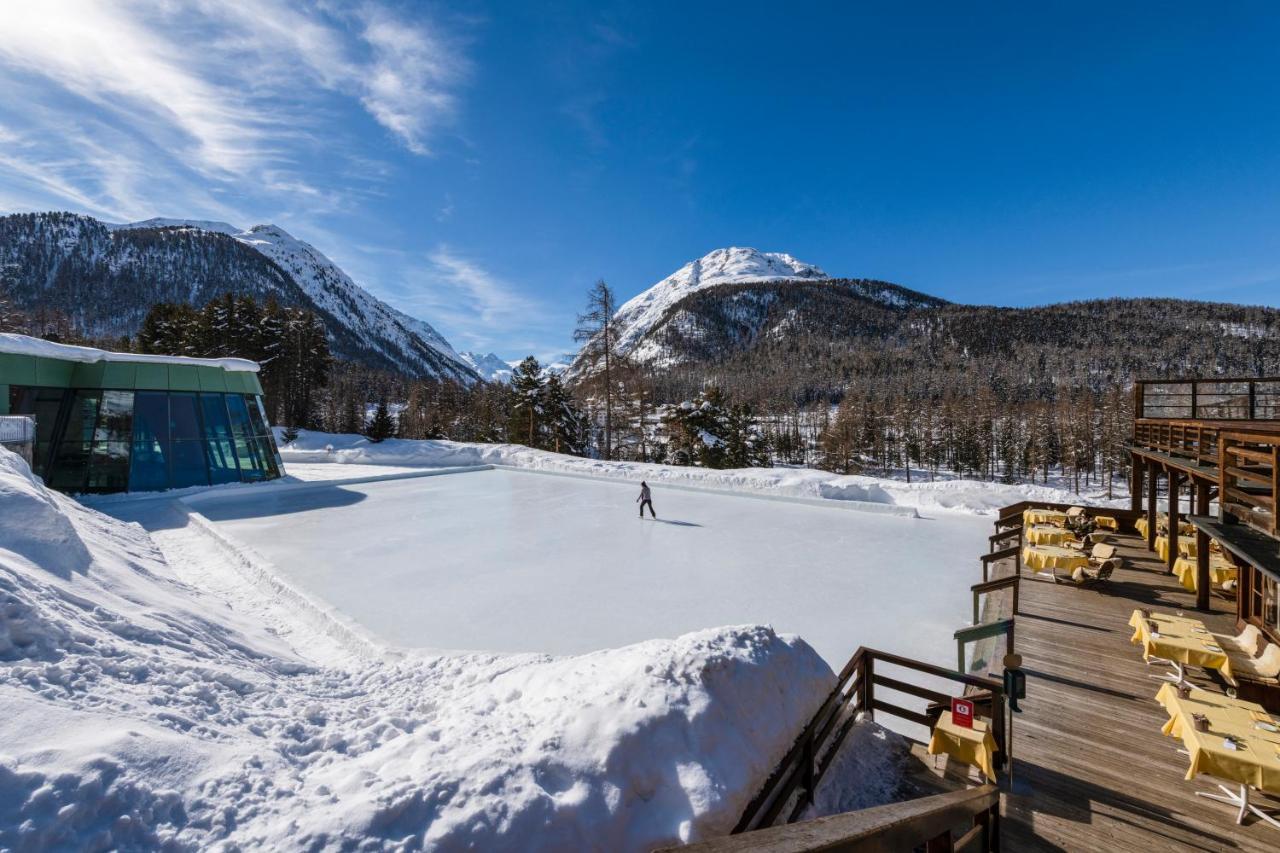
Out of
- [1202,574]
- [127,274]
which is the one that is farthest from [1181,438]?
[127,274]

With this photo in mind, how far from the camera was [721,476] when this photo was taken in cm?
1873

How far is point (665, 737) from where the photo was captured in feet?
10.9

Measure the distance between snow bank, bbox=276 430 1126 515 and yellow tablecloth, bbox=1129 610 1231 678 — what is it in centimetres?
850

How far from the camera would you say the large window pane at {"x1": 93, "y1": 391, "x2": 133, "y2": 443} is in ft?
51.9

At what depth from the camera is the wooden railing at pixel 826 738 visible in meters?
3.24

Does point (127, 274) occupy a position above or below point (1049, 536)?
above

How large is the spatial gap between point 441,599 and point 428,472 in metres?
16.4

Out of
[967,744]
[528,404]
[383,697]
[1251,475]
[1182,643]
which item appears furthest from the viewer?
[528,404]

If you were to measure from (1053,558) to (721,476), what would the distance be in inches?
443

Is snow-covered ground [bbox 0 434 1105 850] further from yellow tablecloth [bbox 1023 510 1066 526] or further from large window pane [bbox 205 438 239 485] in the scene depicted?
large window pane [bbox 205 438 239 485]

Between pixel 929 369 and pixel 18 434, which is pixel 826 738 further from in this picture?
pixel 929 369

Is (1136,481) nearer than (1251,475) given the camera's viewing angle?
No

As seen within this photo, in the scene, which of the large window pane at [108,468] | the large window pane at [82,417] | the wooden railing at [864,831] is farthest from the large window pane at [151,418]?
the wooden railing at [864,831]

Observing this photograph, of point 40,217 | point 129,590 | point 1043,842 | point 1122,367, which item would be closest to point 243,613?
point 129,590
